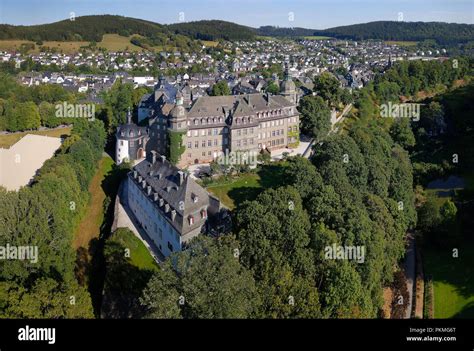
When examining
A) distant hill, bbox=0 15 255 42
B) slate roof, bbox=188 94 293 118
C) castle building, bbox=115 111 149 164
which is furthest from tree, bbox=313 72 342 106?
distant hill, bbox=0 15 255 42

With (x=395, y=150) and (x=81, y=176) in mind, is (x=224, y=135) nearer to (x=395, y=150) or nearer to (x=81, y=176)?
(x=81, y=176)

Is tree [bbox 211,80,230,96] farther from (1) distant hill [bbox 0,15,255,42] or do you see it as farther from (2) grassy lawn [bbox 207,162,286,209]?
(1) distant hill [bbox 0,15,255,42]

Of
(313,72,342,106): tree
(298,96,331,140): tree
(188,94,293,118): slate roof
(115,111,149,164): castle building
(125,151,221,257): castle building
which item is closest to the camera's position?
(125,151,221,257): castle building

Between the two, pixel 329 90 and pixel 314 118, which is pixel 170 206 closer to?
pixel 314 118

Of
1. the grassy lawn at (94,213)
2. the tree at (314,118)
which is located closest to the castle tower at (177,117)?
the grassy lawn at (94,213)

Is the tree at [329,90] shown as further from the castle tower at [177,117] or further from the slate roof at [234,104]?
the castle tower at [177,117]

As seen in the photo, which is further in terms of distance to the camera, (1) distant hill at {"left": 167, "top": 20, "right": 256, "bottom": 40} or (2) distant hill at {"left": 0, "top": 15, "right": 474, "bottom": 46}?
(1) distant hill at {"left": 167, "top": 20, "right": 256, "bottom": 40}

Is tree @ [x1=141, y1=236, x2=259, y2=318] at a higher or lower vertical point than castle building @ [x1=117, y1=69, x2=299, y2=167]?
lower
